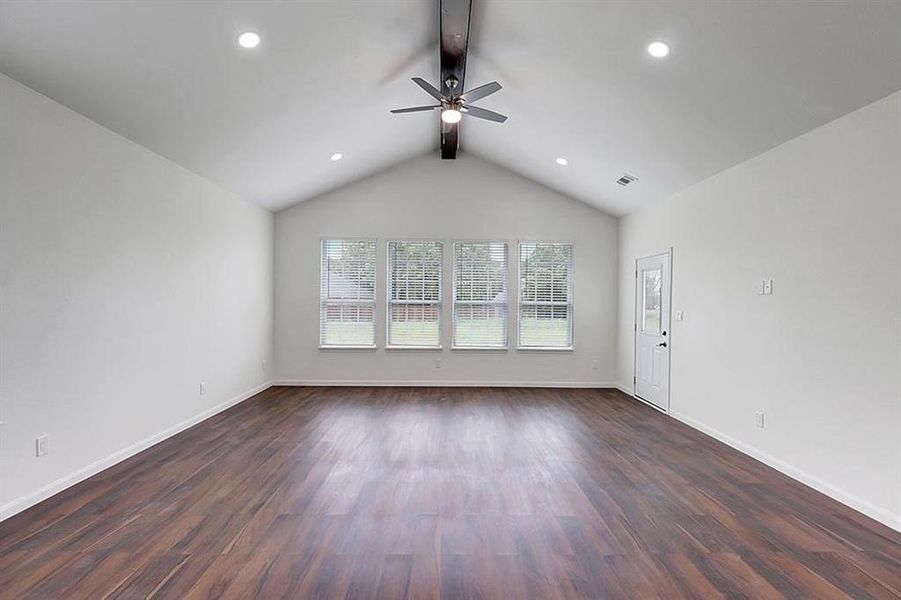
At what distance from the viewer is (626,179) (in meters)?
5.92

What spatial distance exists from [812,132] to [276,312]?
6647 mm

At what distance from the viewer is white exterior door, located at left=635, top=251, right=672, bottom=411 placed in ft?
19.2

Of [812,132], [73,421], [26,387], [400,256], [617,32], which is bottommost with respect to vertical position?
[73,421]

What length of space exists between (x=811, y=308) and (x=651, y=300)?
2.71 meters

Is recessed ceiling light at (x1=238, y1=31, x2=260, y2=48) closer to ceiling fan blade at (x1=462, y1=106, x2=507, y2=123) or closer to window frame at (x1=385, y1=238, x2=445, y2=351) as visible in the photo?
ceiling fan blade at (x1=462, y1=106, x2=507, y2=123)

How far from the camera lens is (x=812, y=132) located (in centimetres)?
360

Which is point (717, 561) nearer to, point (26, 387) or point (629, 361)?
point (26, 387)

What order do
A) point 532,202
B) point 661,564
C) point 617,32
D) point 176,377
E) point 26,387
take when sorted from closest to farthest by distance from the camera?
point 661,564
point 26,387
point 617,32
point 176,377
point 532,202

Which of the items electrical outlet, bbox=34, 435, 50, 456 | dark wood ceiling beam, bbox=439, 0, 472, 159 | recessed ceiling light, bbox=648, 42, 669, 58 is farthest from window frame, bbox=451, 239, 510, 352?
electrical outlet, bbox=34, 435, 50, 456

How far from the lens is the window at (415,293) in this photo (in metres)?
7.46

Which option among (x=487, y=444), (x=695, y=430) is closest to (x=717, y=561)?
(x=487, y=444)

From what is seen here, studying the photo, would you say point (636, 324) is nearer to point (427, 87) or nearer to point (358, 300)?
point (358, 300)

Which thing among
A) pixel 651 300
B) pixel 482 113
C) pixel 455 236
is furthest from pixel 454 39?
pixel 651 300

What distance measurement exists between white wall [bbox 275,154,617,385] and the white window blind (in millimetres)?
144
